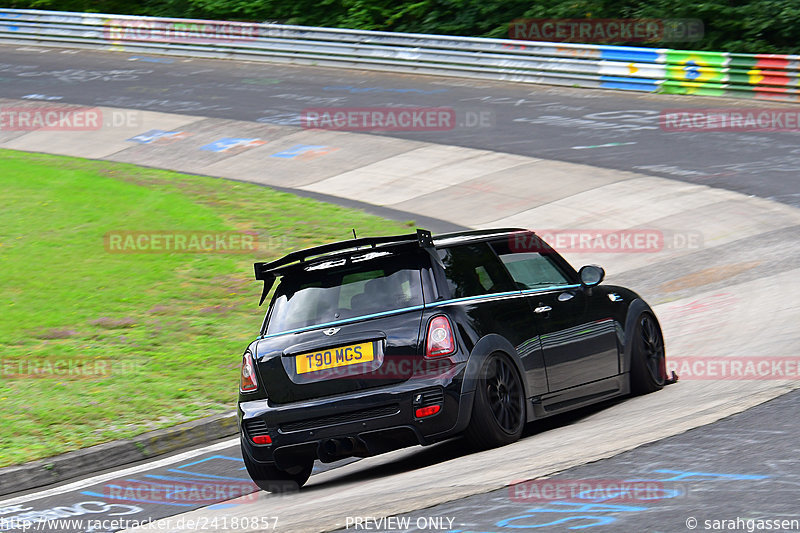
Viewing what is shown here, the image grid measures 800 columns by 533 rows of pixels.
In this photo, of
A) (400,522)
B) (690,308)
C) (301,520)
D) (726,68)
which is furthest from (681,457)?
(726,68)

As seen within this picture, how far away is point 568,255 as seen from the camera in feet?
51.6

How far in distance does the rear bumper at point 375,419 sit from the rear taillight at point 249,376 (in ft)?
1.10

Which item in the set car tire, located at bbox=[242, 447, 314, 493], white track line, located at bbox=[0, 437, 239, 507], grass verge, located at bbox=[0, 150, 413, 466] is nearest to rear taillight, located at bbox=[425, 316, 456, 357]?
car tire, located at bbox=[242, 447, 314, 493]

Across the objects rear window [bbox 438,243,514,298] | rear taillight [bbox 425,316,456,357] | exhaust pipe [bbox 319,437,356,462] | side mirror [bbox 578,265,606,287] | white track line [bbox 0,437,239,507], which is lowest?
white track line [bbox 0,437,239,507]

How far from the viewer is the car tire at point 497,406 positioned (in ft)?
22.7

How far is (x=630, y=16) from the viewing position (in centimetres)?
3128

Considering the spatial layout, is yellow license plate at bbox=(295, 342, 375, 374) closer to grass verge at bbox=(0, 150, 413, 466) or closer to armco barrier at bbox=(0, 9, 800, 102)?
grass verge at bbox=(0, 150, 413, 466)

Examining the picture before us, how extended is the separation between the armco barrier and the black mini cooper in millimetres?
18155

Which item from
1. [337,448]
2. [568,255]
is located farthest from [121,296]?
[337,448]

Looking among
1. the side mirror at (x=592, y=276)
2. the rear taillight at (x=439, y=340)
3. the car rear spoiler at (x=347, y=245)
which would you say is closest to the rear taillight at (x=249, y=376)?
the car rear spoiler at (x=347, y=245)

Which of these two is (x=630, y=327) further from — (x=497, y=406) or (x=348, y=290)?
(x=348, y=290)

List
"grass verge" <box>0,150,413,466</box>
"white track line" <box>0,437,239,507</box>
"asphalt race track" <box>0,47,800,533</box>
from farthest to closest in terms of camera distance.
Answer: "grass verge" <box>0,150,413,466</box>
"white track line" <box>0,437,239,507</box>
"asphalt race track" <box>0,47,800,533</box>

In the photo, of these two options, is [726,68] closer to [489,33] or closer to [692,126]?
[692,126]

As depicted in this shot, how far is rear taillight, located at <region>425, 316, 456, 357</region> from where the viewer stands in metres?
6.89
